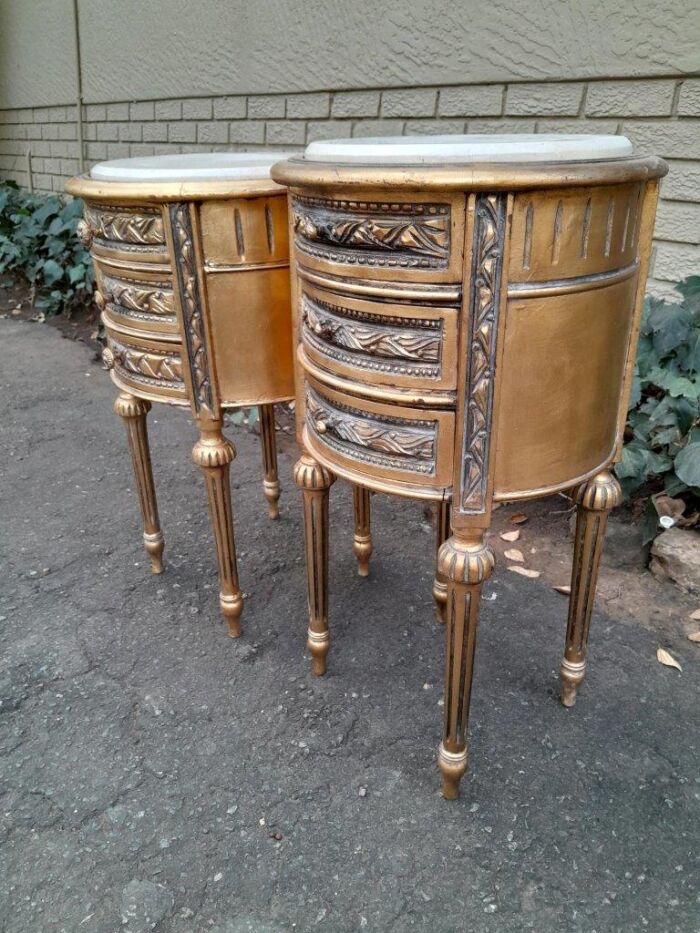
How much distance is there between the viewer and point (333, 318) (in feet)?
4.41

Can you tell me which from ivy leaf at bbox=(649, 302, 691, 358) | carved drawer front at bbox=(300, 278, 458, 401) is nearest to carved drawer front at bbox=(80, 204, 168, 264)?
carved drawer front at bbox=(300, 278, 458, 401)

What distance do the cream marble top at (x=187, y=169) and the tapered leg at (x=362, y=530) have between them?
3.19 ft

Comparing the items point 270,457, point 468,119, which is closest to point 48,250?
point 468,119

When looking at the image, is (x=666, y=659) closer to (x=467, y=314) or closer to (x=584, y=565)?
(x=584, y=565)

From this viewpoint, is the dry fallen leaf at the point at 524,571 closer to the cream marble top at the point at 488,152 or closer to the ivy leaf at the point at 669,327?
the ivy leaf at the point at 669,327

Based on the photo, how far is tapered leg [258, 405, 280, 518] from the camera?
8.36ft

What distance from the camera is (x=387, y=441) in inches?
52.5

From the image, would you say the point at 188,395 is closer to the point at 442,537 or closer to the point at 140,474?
the point at 140,474

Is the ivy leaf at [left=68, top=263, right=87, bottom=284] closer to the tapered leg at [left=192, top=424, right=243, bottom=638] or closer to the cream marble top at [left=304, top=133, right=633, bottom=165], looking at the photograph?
the tapered leg at [left=192, top=424, right=243, bottom=638]

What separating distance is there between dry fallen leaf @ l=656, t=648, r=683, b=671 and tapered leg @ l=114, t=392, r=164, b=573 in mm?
1518

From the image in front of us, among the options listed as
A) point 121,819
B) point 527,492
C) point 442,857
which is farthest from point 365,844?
point 527,492

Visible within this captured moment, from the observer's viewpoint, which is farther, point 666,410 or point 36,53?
point 36,53

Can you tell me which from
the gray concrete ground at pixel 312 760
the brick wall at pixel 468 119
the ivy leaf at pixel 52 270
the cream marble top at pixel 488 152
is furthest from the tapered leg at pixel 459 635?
the ivy leaf at pixel 52 270

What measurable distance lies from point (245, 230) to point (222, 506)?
72 cm
